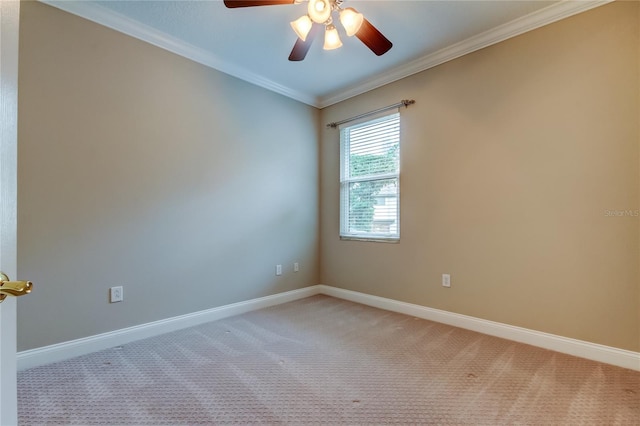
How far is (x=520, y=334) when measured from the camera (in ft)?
8.15

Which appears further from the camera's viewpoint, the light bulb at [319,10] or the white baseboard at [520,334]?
the white baseboard at [520,334]

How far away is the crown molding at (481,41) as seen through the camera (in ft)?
7.36

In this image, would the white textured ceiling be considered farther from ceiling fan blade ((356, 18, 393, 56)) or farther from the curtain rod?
ceiling fan blade ((356, 18, 393, 56))

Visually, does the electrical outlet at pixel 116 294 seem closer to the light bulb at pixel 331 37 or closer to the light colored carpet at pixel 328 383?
the light colored carpet at pixel 328 383

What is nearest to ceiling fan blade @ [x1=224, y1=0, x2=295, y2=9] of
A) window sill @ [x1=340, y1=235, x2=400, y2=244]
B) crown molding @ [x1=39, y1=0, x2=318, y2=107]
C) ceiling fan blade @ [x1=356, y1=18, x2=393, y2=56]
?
ceiling fan blade @ [x1=356, y1=18, x2=393, y2=56]

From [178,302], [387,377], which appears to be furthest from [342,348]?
[178,302]

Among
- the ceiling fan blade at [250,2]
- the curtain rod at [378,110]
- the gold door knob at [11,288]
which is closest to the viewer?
the gold door knob at [11,288]

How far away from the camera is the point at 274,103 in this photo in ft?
11.7

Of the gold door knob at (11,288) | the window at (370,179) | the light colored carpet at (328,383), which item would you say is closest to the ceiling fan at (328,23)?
the window at (370,179)

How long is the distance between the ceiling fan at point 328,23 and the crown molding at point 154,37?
1.24 meters

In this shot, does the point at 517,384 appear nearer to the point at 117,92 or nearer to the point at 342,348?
the point at 342,348

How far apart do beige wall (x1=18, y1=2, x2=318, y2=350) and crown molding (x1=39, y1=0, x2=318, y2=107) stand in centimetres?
6

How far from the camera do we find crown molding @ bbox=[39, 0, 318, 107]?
225cm

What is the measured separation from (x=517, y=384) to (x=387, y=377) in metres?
0.76
